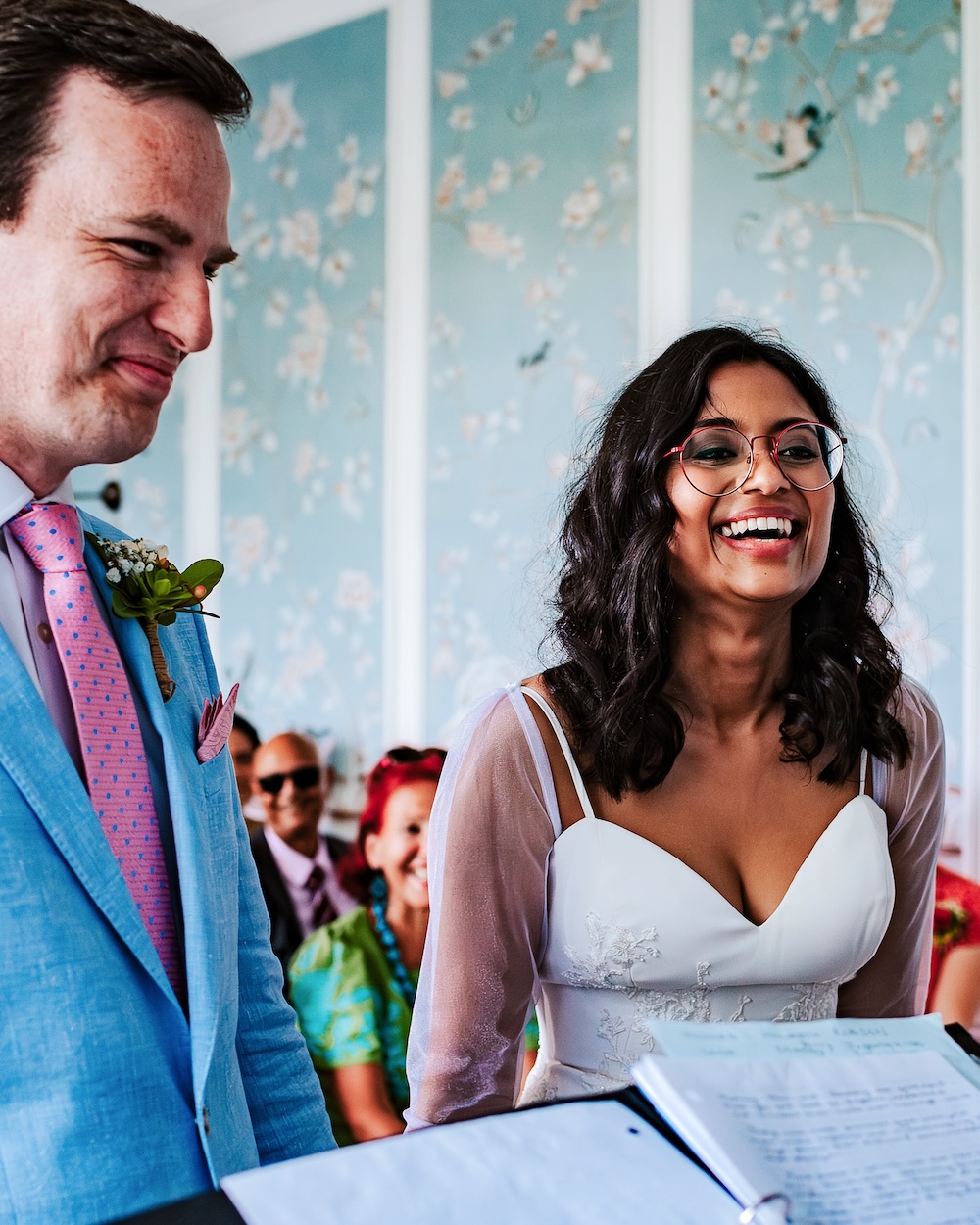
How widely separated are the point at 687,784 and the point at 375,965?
68.1 inches

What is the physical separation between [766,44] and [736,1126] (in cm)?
326

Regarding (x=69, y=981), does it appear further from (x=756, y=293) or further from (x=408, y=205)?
(x=408, y=205)

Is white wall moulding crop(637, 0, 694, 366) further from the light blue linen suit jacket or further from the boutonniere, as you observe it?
the light blue linen suit jacket

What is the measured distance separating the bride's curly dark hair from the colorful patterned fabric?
1152mm

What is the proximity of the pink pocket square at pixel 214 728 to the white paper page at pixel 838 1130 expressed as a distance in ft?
1.83

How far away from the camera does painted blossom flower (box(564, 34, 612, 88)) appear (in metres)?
3.66

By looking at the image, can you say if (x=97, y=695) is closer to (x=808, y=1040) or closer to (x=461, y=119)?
(x=808, y=1040)

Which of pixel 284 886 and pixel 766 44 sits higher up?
pixel 766 44

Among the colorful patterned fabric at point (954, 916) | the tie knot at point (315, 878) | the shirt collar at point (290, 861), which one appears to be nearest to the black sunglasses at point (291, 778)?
the shirt collar at point (290, 861)

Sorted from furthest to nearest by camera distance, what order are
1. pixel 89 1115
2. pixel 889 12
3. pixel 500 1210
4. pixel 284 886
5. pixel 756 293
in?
pixel 284 886, pixel 756 293, pixel 889 12, pixel 89 1115, pixel 500 1210

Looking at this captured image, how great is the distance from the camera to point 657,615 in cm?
179

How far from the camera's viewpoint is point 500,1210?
2.22 feet

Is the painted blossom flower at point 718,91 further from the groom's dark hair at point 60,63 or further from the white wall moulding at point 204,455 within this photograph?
the groom's dark hair at point 60,63

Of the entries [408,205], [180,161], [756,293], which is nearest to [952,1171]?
[180,161]
